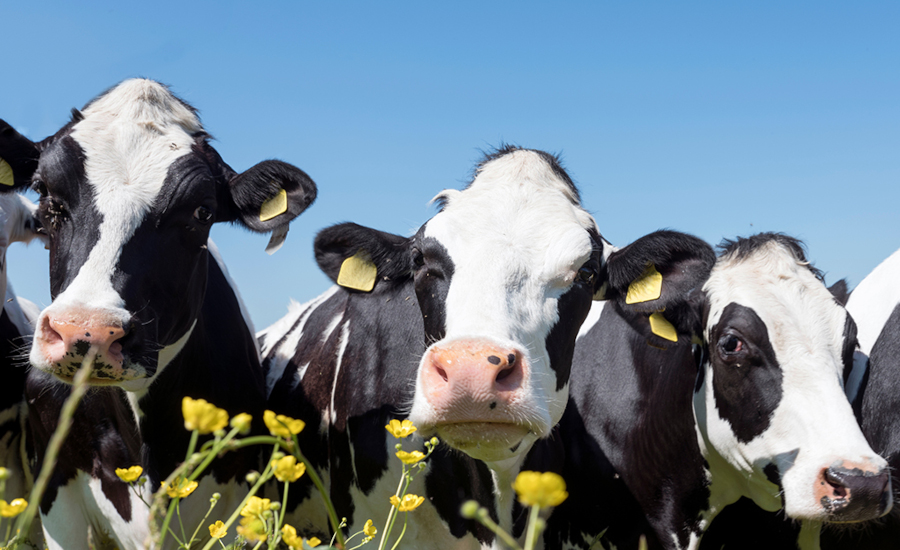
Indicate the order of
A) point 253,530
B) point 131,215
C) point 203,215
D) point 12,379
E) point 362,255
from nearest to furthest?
point 253,530
point 131,215
point 203,215
point 362,255
point 12,379

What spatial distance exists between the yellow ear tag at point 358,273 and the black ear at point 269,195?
46cm

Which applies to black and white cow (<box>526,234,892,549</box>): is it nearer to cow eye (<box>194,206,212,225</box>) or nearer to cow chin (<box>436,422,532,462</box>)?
cow chin (<box>436,422,532,462</box>)

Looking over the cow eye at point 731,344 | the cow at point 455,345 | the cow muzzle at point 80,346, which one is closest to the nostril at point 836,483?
the cow eye at point 731,344

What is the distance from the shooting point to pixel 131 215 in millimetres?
3393

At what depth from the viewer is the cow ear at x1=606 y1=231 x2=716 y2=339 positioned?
163 inches

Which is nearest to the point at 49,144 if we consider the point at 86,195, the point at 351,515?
the point at 86,195

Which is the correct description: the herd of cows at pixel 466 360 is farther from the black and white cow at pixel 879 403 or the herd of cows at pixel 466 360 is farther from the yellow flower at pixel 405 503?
the yellow flower at pixel 405 503

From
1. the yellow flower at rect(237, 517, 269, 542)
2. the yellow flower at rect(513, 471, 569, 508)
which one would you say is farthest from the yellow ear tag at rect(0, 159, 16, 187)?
the yellow flower at rect(513, 471, 569, 508)

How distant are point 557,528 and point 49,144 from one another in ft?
12.3

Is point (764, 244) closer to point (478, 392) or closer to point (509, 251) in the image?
point (509, 251)

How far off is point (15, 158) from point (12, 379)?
166 centimetres

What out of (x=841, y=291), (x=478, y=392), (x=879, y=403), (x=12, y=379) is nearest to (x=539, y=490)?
(x=478, y=392)

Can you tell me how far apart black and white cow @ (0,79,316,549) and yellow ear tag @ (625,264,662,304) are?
2.00m

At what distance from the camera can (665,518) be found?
4461 millimetres
